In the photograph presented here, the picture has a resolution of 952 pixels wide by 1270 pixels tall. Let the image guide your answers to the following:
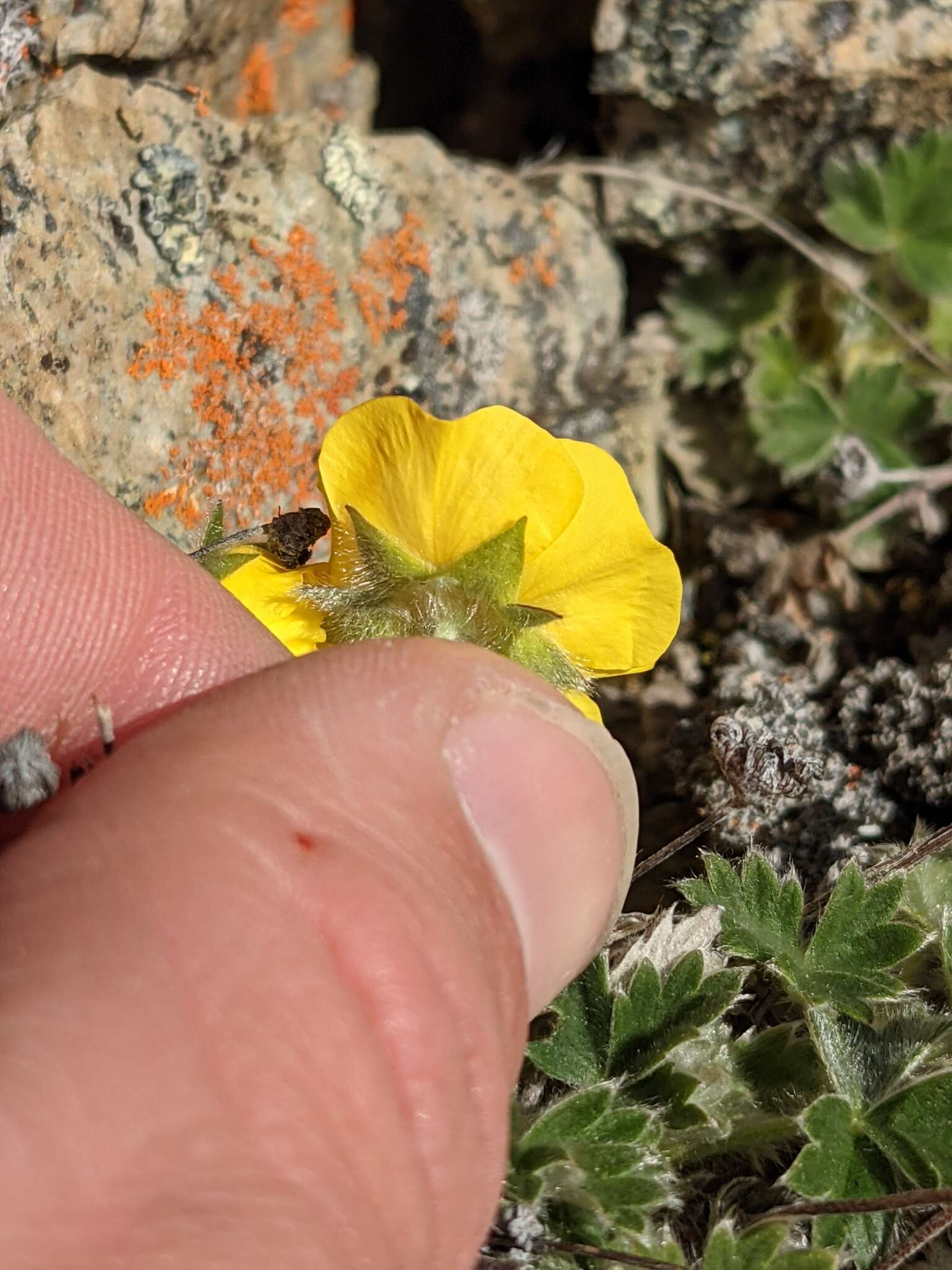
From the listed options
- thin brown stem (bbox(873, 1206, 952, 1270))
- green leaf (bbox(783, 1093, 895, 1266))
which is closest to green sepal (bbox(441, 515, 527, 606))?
green leaf (bbox(783, 1093, 895, 1266))

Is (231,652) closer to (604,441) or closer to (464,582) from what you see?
(464,582)

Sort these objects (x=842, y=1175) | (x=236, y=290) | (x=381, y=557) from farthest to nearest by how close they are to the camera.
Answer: (x=236, y=290), (x=381, y=557), (x=842, y=1175)

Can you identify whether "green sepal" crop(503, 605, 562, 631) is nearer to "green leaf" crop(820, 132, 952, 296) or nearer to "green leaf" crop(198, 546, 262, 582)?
"green leaf" crop(198, 546, 262, 582)

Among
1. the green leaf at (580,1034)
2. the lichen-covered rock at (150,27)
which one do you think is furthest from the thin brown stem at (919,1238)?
the lichen-covered rock at (150,27)

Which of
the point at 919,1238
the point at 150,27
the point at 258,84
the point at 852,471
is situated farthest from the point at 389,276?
the point at 919,1238

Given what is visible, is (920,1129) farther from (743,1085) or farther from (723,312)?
(723,312)
